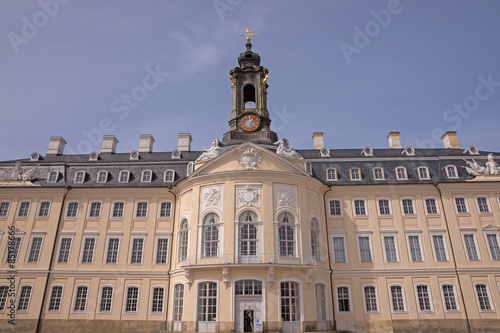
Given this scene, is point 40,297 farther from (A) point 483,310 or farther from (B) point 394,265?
(A) point 483,310

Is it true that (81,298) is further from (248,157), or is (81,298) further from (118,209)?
(248,157)

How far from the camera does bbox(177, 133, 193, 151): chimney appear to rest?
35975 mm

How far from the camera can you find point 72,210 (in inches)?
1164

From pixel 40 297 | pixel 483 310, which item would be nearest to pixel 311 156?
pixel 483 310

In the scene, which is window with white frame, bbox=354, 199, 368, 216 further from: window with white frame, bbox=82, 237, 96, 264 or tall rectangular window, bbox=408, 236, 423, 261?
window with white frame, bbox=82, 237, 96, 264

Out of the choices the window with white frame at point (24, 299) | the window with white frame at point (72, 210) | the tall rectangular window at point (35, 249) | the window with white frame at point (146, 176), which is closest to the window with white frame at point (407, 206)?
the window with white frame at point (146, 176)

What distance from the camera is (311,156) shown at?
31.8m

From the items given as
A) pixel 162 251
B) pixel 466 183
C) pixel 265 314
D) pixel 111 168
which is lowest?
pixel 265 314

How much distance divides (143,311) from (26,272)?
385 inches

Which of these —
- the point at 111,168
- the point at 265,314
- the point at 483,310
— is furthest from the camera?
the point at 111,168

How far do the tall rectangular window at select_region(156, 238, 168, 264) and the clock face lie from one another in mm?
11467

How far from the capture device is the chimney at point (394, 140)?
3491cm

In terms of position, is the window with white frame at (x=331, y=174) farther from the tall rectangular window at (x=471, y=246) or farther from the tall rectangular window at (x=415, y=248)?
the tall rectangular window at (x=471, y=246)

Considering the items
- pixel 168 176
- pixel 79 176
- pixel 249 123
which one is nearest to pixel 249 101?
pixel 249 123
